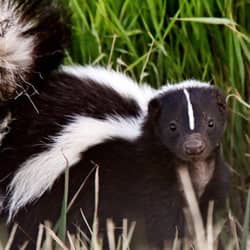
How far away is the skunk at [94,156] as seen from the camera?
5.95m

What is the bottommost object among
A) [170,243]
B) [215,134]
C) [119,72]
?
[170,243]

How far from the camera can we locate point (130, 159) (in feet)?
19.9

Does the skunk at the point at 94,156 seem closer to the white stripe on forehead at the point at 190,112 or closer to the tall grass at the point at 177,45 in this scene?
the white stripe on forehead at the point at 190,112

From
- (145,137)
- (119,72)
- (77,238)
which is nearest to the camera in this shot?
(77,238)

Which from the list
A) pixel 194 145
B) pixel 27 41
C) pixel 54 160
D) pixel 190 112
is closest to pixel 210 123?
Answer: pixel 190 112

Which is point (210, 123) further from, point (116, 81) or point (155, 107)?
point (116, 81)

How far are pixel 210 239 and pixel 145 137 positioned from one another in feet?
4.64

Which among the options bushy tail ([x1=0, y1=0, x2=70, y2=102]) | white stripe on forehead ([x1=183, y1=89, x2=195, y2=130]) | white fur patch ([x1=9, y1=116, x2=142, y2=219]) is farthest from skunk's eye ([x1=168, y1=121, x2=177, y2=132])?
bushy tail ([x1=0, y1=0, x2=70, y2=102])

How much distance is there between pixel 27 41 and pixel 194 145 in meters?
1.08

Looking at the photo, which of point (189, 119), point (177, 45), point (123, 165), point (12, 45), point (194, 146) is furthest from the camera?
point (177, 45)

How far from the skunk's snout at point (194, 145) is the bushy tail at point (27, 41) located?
3.08 feet

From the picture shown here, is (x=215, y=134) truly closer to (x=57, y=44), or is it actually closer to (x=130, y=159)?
(x=130, y=159)

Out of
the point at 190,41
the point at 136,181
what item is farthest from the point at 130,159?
the point at 190,41

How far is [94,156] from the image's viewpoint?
6.07 metres
